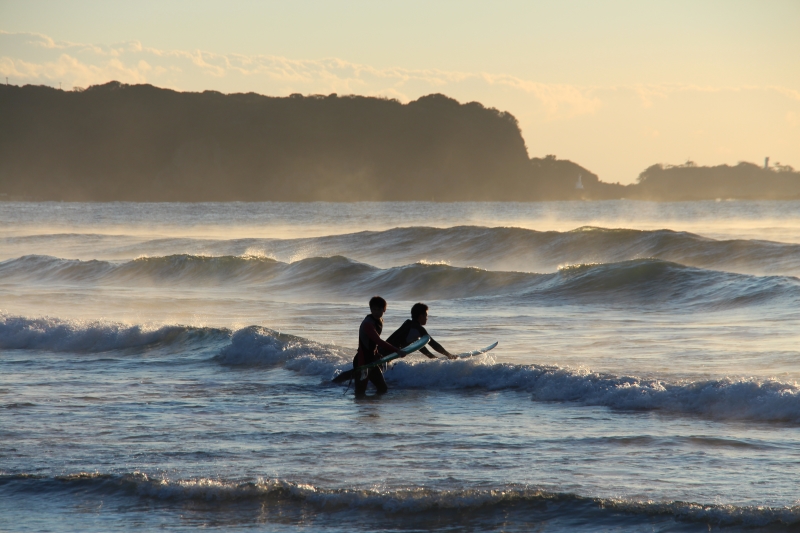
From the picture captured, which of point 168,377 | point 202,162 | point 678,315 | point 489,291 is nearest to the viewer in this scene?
point 168,377

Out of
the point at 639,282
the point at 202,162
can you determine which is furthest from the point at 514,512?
the point at 202,162

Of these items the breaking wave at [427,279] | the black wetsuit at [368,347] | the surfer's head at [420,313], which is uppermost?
the breaking wave at [427,279]

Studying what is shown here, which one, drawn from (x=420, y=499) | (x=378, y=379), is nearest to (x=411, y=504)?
(x=420, y=499)

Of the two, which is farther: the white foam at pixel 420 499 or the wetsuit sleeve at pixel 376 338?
the wetsuit sleeve at pixel 376 338

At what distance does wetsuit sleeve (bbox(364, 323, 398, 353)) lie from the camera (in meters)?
10.1

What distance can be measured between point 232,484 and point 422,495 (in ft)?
4.93

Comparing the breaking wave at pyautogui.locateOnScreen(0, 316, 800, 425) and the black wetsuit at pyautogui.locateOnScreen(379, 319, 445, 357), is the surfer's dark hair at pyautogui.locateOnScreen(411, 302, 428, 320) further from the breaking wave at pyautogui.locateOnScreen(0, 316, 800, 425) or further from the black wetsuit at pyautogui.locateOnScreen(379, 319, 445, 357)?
the breaking wave at pyautogui.locateOnScreen(0, 316, 800, 425)

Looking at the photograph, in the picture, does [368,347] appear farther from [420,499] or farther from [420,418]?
[420,499]

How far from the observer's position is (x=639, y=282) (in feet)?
73.5

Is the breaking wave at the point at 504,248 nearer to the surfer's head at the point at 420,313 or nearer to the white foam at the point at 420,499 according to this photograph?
the surfer's head at the point at 420,313

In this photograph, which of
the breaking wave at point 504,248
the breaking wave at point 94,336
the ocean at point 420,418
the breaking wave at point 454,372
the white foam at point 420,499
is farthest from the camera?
the breaking wave at point 504,248

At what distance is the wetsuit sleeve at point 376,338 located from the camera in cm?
1009

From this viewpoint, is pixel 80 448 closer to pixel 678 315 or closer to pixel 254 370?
pixel 254 370

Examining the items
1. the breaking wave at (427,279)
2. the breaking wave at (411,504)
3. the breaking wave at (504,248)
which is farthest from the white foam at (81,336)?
the breaking wave at (504,248)
